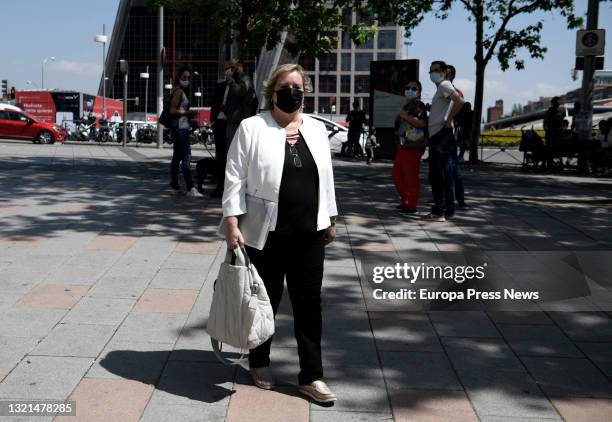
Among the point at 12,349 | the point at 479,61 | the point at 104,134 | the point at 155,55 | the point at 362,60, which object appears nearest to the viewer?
the point at 12,349

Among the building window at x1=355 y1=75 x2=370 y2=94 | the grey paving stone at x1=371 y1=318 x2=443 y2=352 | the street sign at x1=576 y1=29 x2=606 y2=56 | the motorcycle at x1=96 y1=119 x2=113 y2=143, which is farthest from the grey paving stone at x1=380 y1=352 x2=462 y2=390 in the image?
the building window at x1=355 y1=75 x2=370 y2=94

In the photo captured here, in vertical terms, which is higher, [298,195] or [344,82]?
[344,82]

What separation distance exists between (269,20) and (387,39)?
9886cm

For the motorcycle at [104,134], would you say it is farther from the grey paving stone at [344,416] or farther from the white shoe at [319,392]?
the grey paving stone at [344,416]

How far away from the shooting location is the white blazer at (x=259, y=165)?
12.1ft

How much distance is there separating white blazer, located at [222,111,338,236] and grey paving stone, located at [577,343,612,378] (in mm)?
1938

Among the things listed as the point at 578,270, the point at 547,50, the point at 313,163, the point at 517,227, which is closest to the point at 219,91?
the point at 517,227

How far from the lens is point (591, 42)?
57.3 feet

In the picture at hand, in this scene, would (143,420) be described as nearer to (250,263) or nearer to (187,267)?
(250,263)

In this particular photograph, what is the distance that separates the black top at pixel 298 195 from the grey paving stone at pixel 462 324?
64.1 inches

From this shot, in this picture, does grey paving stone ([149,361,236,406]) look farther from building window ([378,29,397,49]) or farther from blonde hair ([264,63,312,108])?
building window ([378,29,397,49])

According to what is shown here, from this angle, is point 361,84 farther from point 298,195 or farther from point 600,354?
point 298,195

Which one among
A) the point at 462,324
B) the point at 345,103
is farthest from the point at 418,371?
the point at 345,103

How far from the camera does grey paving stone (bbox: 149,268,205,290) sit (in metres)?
5.91
